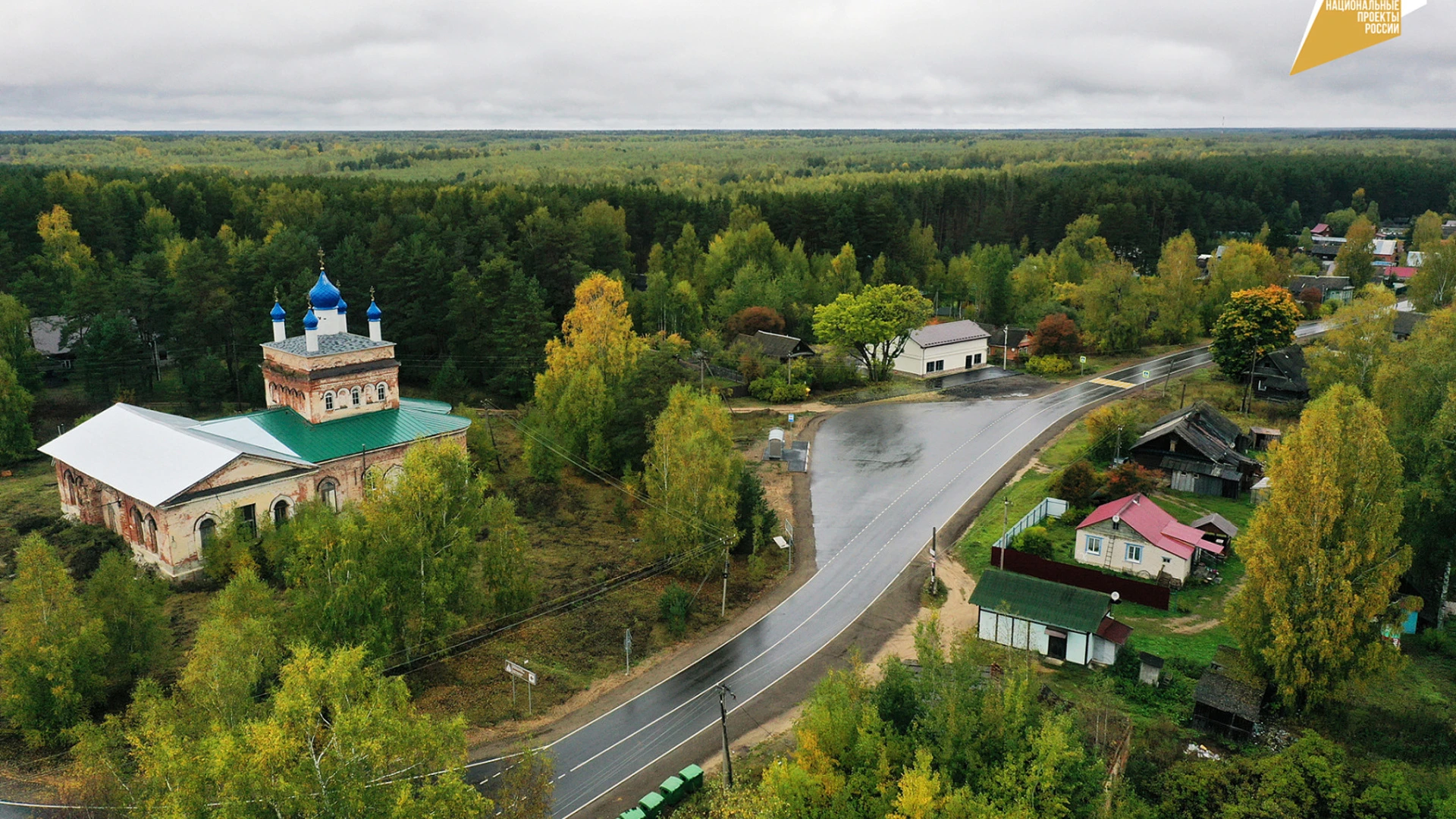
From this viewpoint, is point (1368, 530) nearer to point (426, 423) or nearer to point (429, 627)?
point (429, 627)

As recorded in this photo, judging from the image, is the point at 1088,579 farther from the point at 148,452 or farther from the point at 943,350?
the point at 943,350

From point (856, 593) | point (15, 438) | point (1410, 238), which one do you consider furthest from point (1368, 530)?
point (1410, 238)

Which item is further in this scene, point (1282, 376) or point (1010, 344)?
point (1010, 344)

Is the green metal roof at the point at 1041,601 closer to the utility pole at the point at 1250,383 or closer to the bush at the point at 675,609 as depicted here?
the bush at the point at 675,609

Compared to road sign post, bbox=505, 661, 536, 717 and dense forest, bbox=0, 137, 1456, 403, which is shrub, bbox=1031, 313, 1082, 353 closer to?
dense forest, bbox=0, 137, 1456, 403

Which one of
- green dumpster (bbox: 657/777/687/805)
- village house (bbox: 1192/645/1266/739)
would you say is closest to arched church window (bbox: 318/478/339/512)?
green dumpster (bbox: 657/777/687/805)

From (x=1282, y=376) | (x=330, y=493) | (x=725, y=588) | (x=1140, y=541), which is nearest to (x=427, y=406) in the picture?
(x=330, y=493)
